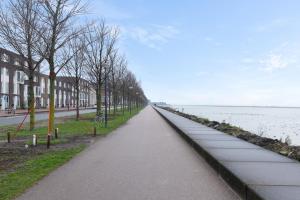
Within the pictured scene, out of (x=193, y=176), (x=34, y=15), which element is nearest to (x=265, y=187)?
(x=193, y=176)

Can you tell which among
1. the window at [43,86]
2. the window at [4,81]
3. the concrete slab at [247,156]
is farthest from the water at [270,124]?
the window at [43,86]

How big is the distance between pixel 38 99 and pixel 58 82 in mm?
25490

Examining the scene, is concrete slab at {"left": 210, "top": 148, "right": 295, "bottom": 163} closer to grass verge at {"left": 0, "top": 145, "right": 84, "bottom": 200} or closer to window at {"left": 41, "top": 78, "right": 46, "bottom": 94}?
grass verge at {"left": 0, "top": 145, "right": 84, "bottom": 200}

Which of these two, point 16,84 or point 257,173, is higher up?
point 16,84

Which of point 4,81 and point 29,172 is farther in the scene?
point 4,81

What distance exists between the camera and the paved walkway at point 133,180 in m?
7.53

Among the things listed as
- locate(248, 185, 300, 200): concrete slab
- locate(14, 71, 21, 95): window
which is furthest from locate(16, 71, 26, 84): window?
locate(248, 185, 300, 200): concrete slab

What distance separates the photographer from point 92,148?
50.7 feet

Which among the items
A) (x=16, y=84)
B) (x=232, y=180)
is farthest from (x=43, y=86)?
(x=232, y=180)

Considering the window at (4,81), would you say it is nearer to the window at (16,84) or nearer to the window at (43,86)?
the window at (16,84)

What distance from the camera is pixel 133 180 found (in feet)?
29.2

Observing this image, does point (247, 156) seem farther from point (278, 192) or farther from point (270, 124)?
point (270, 124)

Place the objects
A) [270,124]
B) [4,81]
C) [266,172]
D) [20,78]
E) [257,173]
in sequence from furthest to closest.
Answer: [20,78] < [4,81] < [270,124] < [266,172] < [257,173]

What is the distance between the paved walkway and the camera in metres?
7.53
